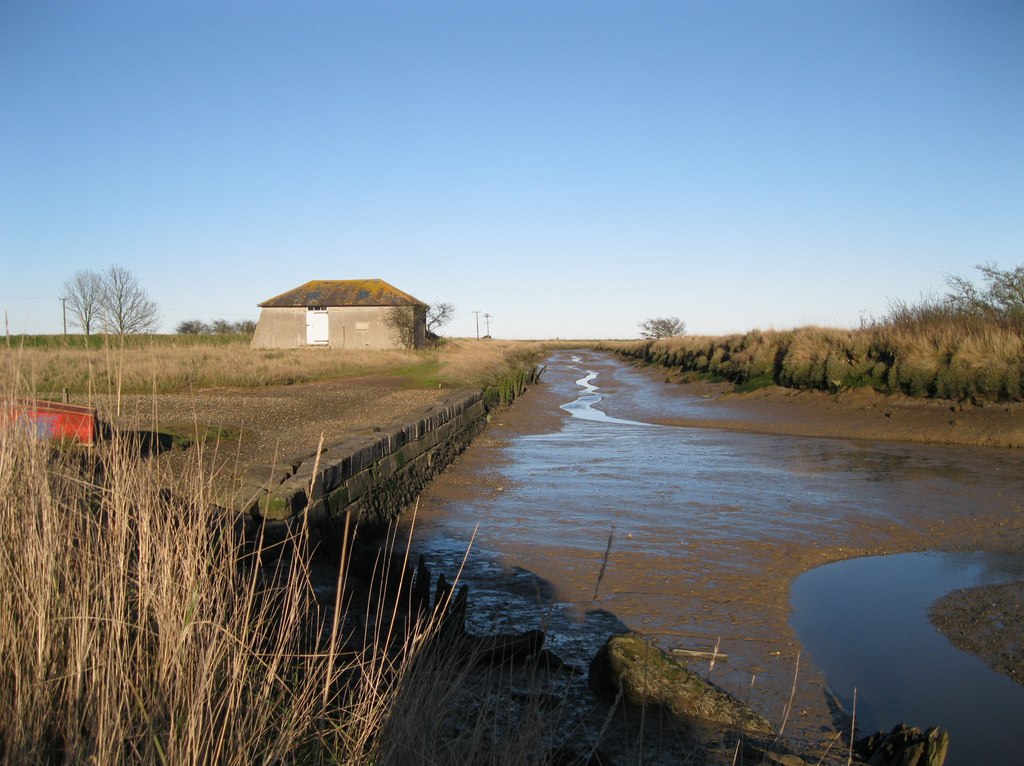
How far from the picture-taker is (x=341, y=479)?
7625mm

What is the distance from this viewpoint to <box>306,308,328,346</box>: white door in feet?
139

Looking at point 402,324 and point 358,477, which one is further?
point 402,324

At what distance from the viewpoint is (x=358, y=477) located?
8.20m

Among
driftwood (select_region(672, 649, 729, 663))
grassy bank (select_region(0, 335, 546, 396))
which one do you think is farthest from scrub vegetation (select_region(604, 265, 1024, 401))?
driftwood (select_region(672, 649, 729, 663))

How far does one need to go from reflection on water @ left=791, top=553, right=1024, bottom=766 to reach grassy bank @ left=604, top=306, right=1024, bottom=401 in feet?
30.5

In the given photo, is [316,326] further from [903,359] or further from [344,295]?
[903,359]

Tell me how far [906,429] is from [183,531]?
49.1 feet

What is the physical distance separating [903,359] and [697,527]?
11.3 m

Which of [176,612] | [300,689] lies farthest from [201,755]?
[300,689]

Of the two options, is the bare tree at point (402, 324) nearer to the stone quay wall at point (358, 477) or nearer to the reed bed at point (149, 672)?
the stone quay wall at point (358, 477)

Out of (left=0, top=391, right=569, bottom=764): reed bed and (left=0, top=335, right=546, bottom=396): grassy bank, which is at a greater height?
(left=0, top=335, right=546, bottom=396): grassy bank

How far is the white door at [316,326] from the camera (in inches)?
1662

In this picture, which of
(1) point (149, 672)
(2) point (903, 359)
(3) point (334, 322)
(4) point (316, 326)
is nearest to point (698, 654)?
(1) point (149, 672)

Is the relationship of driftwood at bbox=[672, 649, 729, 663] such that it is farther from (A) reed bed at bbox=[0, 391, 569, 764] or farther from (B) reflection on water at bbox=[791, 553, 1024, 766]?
(A) reed bed at bbox=[0, 391, 569, 764]
